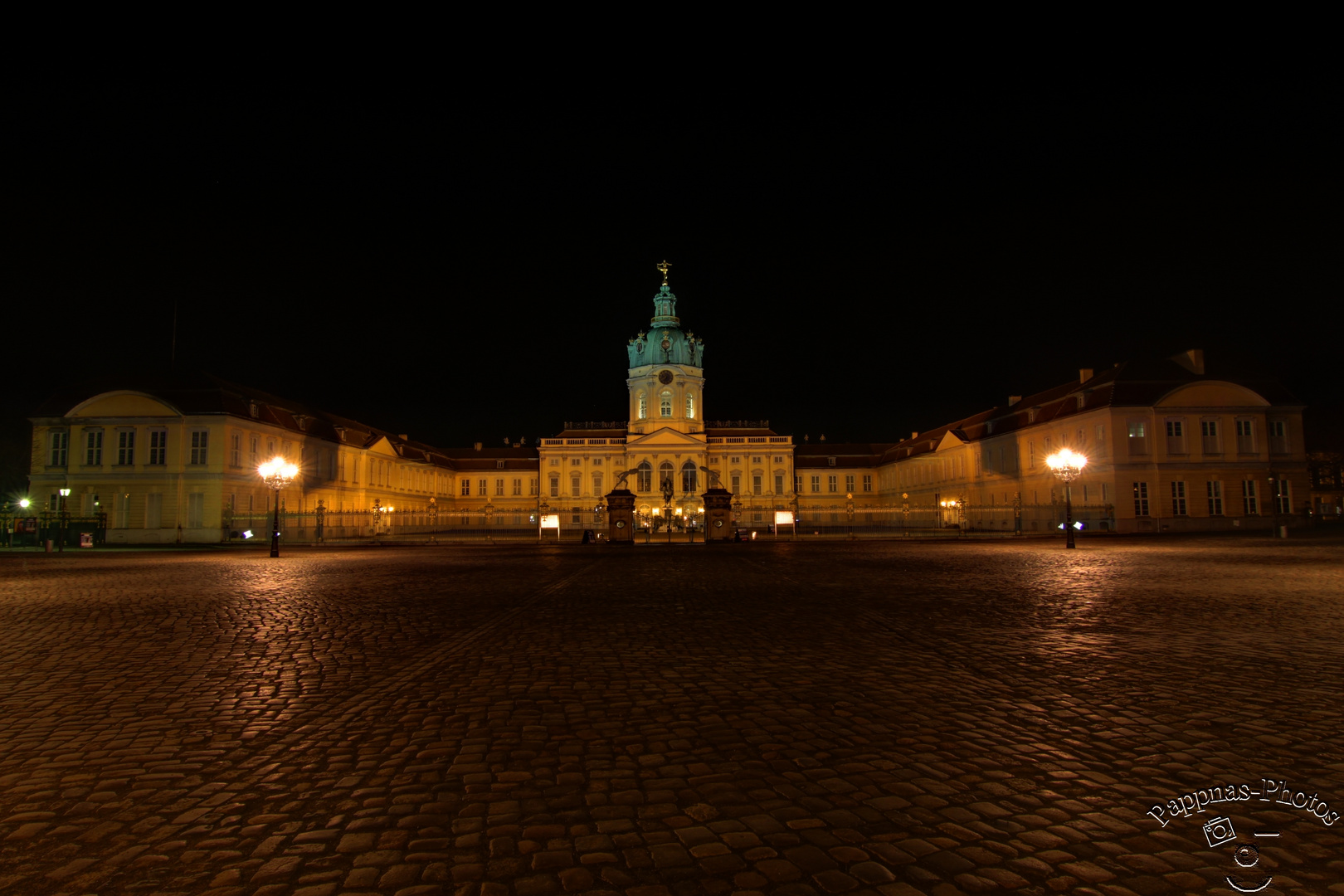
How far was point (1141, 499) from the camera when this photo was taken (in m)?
49.5

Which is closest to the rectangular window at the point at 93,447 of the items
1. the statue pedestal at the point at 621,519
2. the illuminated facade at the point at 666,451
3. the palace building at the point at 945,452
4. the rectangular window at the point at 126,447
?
the palace building at the point at 945,452

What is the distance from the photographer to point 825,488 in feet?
309

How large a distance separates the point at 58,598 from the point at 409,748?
14.1 m

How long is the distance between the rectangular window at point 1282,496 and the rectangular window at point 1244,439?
275 cm

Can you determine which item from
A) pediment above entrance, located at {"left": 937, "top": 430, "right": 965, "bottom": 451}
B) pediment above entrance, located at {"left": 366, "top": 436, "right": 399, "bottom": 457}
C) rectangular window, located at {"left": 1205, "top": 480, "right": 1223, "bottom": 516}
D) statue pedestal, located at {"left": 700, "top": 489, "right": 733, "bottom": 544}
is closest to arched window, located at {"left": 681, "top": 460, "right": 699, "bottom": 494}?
pediment above entrance, located at {"left": 937, "top": 430, "right": 965, "bottom": 451}

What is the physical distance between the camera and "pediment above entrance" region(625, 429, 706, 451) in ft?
291

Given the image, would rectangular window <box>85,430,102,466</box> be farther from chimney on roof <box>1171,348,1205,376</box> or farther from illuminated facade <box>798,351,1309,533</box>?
chimney on roof <box>1171,348,1205,376</box>

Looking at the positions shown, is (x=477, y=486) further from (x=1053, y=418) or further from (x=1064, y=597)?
(x=1064, y=597)

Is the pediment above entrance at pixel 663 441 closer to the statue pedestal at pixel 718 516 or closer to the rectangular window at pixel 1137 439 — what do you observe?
the statue pedestal at pixel 718 516

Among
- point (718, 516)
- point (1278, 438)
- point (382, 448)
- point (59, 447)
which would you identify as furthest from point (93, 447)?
point (1278, 438)

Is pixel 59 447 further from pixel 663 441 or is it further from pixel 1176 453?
pixel 1176 453

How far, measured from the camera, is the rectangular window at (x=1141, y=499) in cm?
4934

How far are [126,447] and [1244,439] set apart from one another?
69725mm

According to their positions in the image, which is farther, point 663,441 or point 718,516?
point 663,441
